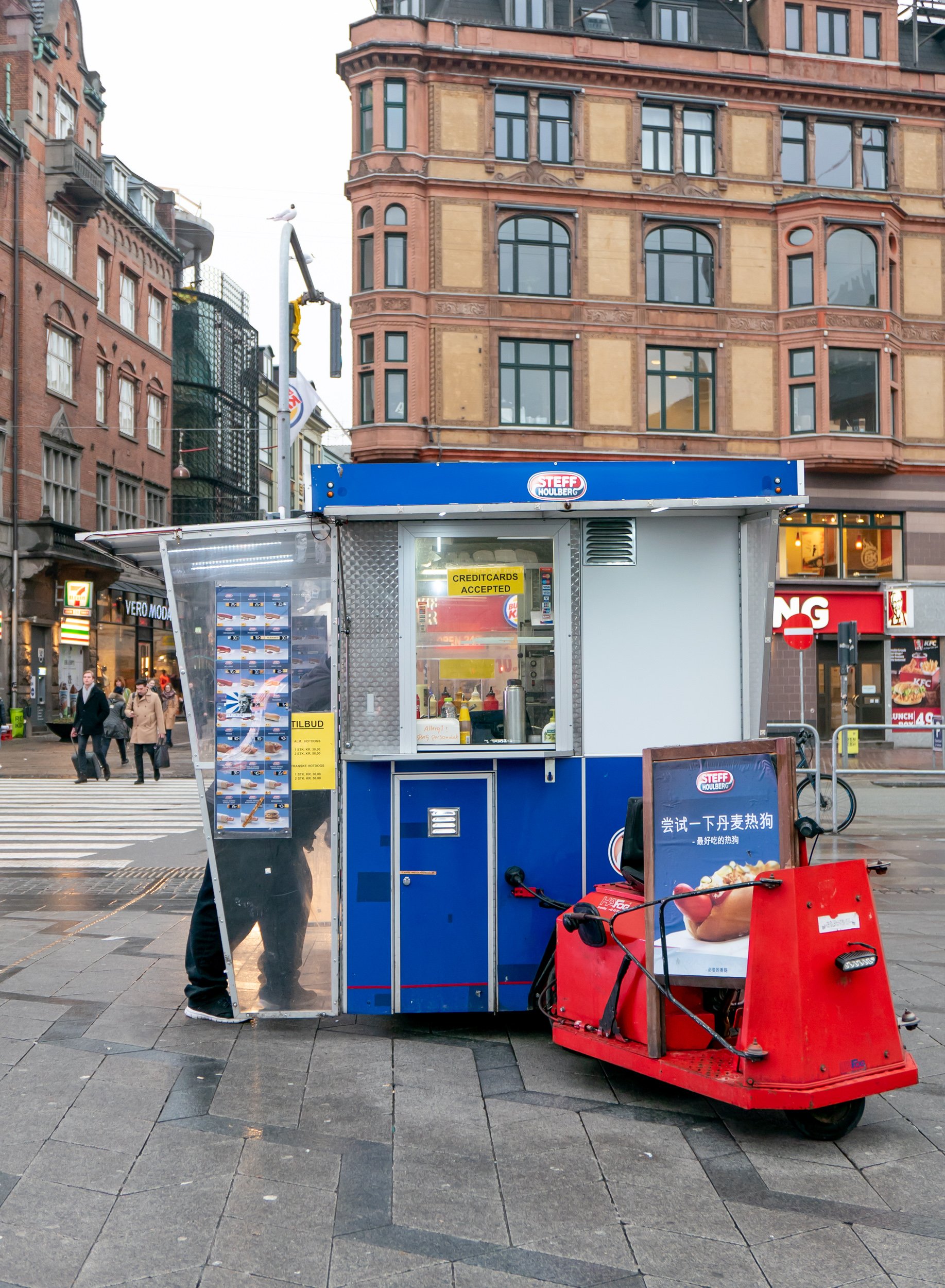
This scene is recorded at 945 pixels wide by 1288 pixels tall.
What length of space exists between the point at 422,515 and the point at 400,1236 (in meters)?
3.43

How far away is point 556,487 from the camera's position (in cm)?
602

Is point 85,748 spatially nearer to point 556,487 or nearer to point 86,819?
point 86,819

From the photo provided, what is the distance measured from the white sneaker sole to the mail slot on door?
1393 millimetres

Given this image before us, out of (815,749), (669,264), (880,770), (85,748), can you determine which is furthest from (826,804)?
(669,264)

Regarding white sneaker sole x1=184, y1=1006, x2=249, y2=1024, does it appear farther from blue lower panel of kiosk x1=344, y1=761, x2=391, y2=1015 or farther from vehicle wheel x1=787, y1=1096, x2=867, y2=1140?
vehicle wheel x1=787, y1=1096, x2=867, y2=1140

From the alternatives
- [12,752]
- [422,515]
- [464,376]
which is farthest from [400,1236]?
[464,376]

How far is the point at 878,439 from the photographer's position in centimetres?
3288

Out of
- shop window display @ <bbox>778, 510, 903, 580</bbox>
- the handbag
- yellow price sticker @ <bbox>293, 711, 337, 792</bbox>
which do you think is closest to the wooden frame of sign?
yellow price sticker @ <bbox>293, 711, 337, 792</bbox>

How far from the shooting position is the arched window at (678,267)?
33469 millimetres

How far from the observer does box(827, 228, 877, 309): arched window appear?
33469 millimetres

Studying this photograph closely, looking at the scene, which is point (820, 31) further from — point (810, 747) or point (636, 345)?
point (810, 747)

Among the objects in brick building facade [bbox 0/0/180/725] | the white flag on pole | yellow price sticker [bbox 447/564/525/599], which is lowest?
yellow price sticker [bbox 447/564/525/599]

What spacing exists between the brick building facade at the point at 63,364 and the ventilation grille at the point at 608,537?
3092 centimetres

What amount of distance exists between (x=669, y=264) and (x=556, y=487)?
97.5 ft
